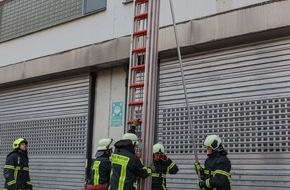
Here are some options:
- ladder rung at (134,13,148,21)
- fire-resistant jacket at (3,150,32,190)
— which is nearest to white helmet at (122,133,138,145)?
ladder rung at (134,13,148,21)

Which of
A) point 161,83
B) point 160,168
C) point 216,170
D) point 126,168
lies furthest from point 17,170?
point 216,170

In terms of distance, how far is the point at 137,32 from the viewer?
24.8 feet

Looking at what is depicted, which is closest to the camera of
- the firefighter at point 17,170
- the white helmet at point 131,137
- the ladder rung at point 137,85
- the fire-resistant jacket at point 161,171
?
the white helmet at point 131,137

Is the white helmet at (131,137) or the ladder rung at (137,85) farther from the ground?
the ladder rung at (137,85)

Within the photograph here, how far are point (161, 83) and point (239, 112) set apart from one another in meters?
2.09

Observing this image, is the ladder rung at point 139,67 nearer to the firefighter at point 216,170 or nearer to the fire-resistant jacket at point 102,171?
the firefighter at point 216,170

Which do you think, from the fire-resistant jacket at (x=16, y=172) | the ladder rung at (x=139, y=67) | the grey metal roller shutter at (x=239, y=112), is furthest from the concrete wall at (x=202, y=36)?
the fire-resistant jacket at (x=16, y=172)

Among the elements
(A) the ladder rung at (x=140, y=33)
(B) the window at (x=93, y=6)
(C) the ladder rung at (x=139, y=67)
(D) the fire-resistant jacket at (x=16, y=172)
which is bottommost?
(D) the fire-resistant jacket at (x=16, y=172)

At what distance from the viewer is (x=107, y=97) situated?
11.2m

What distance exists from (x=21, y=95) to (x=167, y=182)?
5.82m

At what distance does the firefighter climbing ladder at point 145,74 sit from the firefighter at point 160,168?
121 cm

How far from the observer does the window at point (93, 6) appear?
11.3 metres

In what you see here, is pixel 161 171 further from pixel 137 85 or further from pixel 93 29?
pixel 93 29

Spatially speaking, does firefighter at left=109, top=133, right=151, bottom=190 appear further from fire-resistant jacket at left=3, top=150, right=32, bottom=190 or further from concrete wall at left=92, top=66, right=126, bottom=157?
concrete wall at left=92, top=66, right=126, bottom=157
